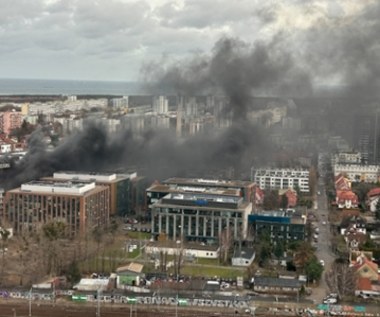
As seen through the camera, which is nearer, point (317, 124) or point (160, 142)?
point (160, 142)

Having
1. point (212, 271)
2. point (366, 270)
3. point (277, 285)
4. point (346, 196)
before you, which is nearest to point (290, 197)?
point (346, 196)

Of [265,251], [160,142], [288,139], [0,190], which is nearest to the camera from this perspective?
[265,251]

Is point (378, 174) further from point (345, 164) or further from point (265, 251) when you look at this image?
point (265, 251)

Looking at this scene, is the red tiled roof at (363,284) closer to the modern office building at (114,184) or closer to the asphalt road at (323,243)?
the asphalt road at (323,243)

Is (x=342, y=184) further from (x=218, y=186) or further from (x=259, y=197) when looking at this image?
(x=218, y=186)

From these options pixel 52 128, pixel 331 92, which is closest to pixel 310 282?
pixel 331 92

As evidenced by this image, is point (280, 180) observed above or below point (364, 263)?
above
